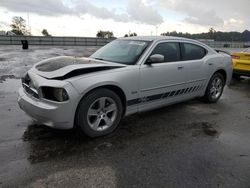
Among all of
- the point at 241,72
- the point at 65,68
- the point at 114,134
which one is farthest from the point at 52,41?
the point at 114,134

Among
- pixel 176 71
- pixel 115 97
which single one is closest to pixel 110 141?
pixel 115 97

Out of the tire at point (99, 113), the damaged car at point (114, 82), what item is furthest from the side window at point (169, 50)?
the tire at point (99, 113)

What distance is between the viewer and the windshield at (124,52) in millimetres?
4488

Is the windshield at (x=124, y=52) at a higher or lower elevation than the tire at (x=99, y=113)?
higher

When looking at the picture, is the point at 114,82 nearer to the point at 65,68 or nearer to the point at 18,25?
the point at 65,68

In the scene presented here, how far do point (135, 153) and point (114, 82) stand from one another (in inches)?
45.9

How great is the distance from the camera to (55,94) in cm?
348

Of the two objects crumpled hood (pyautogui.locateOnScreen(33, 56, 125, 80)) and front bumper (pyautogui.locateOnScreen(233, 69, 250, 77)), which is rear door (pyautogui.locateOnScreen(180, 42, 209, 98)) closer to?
crumpled hood (pyautogui.locateOnScreen(33, 56, 125, 80))

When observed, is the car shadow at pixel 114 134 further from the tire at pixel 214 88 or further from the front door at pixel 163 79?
the tire at pixel 214 88

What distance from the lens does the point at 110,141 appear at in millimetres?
3812

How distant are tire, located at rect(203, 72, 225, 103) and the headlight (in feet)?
12.6

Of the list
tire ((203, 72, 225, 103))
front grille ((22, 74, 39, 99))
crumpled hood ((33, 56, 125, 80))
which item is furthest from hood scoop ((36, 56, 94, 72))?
tire ((203, 72, 225, 103))

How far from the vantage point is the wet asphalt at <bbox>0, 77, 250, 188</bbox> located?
9.31ft

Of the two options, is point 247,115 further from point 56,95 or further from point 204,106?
point 56,95
